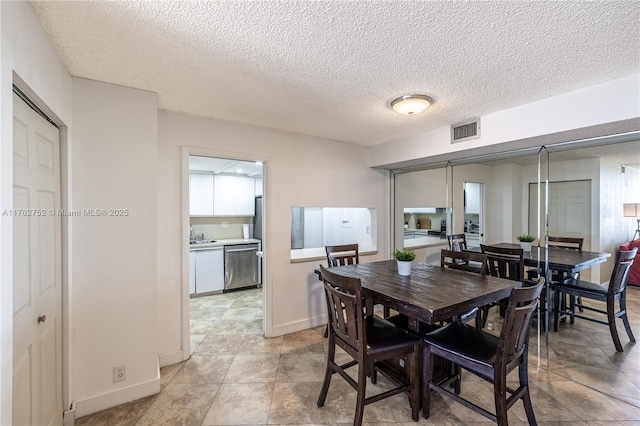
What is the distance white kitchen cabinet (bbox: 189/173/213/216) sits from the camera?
4.97m

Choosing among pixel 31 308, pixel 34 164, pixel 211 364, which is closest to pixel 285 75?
pixel 34 164

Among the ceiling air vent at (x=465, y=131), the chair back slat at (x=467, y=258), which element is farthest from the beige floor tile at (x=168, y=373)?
the ceiling air vent at (x=465, y=131)

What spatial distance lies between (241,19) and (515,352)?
2.41m

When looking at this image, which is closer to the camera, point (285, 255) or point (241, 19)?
point (241, 19)

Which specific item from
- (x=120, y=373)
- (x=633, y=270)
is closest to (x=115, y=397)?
(x=120, y=373)

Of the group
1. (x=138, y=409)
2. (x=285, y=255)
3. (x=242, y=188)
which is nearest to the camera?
(x=138, y=409)

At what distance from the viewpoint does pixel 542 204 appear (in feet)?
8.85

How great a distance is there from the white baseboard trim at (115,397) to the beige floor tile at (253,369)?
56cm

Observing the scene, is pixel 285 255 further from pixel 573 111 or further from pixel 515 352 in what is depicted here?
pixel 573 111

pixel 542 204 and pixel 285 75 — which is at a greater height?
pixel 285 75

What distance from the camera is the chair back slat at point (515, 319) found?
1509 mm

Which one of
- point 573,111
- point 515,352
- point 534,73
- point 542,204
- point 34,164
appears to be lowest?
point 515,352

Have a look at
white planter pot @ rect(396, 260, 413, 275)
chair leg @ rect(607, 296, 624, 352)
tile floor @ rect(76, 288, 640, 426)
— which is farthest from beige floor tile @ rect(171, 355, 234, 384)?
chair leg @ rect(607, 296, 624, 352)

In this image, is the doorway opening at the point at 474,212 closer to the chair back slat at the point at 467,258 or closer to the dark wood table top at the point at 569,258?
the chair back slat at the point at 467,258
